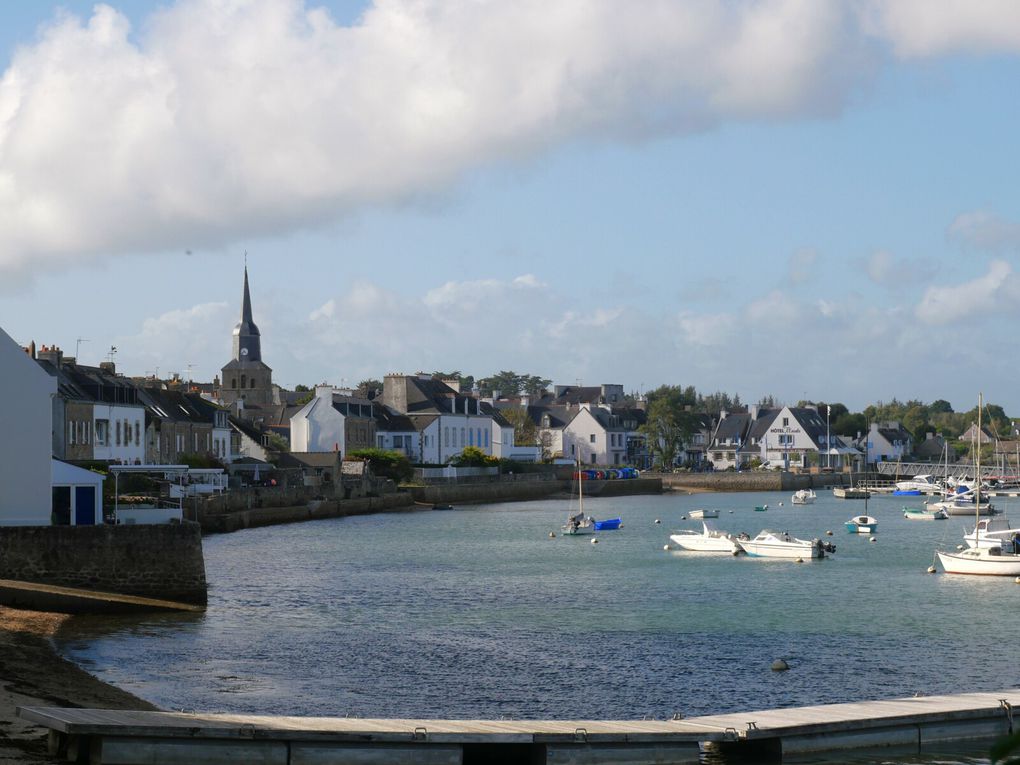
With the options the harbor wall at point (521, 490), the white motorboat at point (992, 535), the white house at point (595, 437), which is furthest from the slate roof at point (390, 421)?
the white motorboat at point (992, 535)

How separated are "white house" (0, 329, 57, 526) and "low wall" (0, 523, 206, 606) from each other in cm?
176

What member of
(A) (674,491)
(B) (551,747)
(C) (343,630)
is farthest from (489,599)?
(A) (674,491)

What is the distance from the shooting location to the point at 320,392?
115062 millimetres

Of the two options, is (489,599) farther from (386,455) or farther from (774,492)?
(774,492)

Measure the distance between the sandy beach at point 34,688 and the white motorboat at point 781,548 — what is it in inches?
1418

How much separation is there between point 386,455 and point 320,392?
12.4 meters

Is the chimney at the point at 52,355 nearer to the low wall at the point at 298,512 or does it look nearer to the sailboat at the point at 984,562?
the low wall at the point at 298,512

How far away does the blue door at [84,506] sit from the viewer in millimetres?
39250

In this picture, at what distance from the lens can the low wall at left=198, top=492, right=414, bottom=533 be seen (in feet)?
234

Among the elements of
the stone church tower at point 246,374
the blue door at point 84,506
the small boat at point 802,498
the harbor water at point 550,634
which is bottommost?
the harbor water at point 550,634

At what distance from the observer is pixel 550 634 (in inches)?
1373

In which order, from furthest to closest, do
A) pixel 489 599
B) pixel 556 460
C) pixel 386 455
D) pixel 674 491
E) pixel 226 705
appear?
pixel 556 460 → pixel 674 491 → pixel 386 455 → pixel 489 599 → pixel 226 705

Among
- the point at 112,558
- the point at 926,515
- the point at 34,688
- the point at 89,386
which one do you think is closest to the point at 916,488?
the point at 926,515

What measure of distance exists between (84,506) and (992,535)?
3731cm
